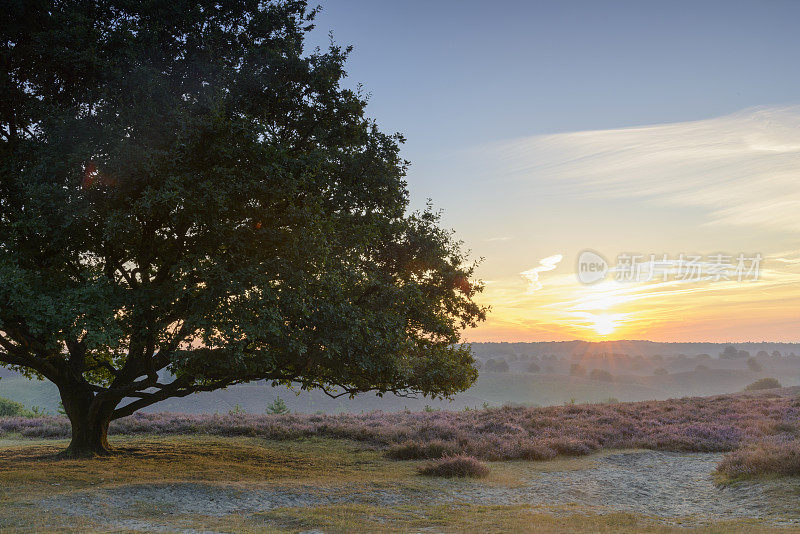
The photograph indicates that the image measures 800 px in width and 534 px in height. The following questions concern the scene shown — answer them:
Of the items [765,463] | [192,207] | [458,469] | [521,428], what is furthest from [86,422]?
[765,463]

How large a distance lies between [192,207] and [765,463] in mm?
17606

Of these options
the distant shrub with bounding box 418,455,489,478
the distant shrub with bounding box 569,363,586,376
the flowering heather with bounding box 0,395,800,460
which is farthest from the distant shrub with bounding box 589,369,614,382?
the distant shrub with bounding box 418,455,489,478

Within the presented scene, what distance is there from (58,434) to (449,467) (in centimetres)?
→ 2201

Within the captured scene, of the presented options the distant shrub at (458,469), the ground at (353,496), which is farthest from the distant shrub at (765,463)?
the distant shrub at (458,469)

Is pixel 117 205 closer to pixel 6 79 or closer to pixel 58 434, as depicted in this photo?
pixel 6 79

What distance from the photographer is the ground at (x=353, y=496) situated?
440 inches

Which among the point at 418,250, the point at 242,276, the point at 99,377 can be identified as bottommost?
the point at 99,377

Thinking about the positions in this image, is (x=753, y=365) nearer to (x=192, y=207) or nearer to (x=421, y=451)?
(x=421, y=451)

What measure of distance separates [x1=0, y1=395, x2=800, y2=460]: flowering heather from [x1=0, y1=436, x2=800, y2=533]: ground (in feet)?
7.78

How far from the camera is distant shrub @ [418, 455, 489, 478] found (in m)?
18.0

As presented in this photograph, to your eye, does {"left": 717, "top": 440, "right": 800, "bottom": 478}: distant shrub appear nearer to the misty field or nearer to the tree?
the misty field

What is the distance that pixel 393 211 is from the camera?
1866 cm

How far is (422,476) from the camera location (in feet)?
58.7

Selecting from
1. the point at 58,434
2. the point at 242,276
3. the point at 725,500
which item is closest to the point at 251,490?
the point at 242,276
